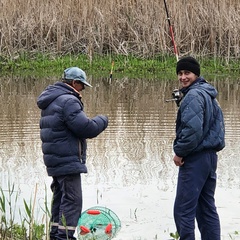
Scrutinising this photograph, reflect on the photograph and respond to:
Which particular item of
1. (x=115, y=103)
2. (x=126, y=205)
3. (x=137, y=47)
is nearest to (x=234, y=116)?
(x=115, y=103)

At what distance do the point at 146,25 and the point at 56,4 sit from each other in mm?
2460

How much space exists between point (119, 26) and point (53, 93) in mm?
13824

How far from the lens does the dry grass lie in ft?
63.2

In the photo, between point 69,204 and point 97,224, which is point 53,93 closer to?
point 69,204

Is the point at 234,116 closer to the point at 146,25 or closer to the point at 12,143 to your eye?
the point at 12,143

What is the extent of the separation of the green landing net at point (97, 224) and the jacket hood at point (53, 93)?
42.2 inches

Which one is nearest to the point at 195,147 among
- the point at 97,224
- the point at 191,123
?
the point at 191,123

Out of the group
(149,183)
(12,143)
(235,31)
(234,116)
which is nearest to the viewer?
(149,183)

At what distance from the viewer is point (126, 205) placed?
25.3ft

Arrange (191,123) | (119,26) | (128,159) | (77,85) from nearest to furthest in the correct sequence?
(191,123)
(77,85)
(128,159)
(119,26)

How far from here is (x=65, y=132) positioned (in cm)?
608

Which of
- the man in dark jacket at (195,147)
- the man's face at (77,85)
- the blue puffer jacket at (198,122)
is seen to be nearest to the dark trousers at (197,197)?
the man in dark jacket at (195,147)

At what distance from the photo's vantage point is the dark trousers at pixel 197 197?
5832mm

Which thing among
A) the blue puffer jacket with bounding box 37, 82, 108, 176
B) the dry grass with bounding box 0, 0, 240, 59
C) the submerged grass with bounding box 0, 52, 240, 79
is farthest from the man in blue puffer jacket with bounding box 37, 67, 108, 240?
the dry grass with bounding box 0, 0, 240, 59
